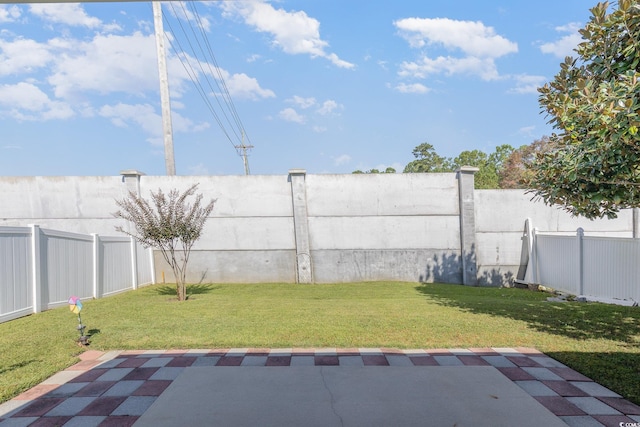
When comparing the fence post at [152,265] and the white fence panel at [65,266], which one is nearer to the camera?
the white fence panel at [65,266]

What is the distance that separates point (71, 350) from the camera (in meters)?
4.24

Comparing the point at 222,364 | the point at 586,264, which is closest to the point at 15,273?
the point at 222,364

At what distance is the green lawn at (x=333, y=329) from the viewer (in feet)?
12.7

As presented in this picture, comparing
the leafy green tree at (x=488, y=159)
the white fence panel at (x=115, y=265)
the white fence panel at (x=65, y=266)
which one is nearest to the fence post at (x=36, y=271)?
the white fence panel at (x=65, y=266)

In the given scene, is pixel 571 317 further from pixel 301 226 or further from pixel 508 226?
pixel 301 226

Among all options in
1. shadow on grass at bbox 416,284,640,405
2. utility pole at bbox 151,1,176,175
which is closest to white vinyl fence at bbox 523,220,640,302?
shadow on grass at bbox 416,284,640,405

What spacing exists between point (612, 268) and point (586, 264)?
0.82m

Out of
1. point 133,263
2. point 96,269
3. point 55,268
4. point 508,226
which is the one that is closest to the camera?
point 55,268

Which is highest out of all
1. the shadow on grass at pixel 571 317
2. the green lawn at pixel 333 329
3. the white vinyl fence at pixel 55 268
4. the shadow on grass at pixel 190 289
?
the white vinyl fence at pixel 55 268

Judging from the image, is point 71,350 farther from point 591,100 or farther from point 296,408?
point 591,100

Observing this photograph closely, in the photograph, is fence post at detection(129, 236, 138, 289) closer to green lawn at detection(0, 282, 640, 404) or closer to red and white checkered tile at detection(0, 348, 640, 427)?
green lawn at detection(0, 282, 640, 404)

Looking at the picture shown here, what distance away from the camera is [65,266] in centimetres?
753

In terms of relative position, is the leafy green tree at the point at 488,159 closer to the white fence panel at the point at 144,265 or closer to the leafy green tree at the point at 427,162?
the leafy green tree at the point at 427,162

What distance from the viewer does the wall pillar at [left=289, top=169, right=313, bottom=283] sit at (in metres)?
11.9
